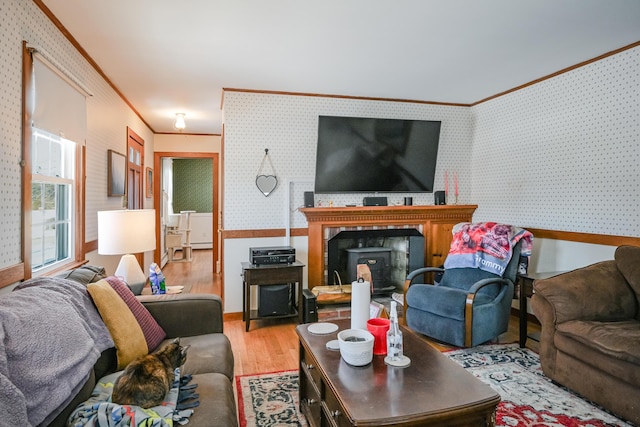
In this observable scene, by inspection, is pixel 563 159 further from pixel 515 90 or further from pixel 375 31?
Result: pixel 375 31

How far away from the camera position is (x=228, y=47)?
3.06 meters

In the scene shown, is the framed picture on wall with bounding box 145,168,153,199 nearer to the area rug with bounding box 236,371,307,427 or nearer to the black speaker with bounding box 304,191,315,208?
the black speaker with bounding box 304,191,315,208

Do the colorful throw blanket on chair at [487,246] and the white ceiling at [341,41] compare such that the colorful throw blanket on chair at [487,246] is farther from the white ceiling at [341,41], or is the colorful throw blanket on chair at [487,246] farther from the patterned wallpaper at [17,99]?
the patterned wallpaper at [17,99]

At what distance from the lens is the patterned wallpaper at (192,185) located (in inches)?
401

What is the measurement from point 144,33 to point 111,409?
2.51m

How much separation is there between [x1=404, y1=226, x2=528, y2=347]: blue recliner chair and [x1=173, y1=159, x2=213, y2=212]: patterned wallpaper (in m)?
7.67

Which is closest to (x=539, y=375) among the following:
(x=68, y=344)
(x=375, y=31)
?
(x=375, y=31)

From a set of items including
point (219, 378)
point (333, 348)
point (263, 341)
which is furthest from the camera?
point (263, 341)

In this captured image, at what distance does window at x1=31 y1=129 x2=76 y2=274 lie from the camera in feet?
8.38

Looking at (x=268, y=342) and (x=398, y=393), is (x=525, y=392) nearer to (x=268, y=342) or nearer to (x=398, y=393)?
(x=398, y=393)

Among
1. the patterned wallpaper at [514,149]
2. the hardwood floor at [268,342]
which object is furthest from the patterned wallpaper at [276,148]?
the hardwood floor at [268,342]

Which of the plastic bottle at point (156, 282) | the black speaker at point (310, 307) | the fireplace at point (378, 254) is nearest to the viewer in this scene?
the plastic bottle at point (156, 282)

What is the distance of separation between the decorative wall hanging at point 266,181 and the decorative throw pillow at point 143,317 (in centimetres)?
221

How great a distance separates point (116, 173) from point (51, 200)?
1504 millimetres
